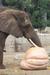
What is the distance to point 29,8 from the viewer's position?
10.4 m

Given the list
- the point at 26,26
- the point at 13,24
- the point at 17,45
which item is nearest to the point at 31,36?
the point at 26,26

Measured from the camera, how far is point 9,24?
3828 mm

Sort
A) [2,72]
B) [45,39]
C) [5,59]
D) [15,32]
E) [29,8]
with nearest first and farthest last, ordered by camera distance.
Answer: [2,72], [15,32], [5,59], [45,39], [29,8]

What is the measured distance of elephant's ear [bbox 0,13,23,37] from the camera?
381 cm

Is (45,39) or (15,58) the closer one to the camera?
(15,58)

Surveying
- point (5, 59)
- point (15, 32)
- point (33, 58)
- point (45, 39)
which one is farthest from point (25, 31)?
point (45, 39)

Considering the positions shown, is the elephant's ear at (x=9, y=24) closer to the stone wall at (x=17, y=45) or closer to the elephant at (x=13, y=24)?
→ the elephant at (x=13, y=24)

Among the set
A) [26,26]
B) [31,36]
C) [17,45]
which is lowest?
[17,45]

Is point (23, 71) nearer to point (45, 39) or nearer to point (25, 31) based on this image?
point (25, 31)

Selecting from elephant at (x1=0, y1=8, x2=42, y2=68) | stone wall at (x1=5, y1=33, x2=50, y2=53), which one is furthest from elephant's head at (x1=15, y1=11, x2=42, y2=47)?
stone wall at (x1=5, y1=33, x2=50, y2=53)

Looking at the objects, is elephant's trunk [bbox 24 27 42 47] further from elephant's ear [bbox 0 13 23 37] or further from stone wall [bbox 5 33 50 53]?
stone wall [bbox 5 33 50 53]

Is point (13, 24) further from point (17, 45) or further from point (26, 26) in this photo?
point (17, 45)

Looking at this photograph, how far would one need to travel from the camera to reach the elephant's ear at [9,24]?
3807mm

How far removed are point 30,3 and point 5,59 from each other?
249 inches
